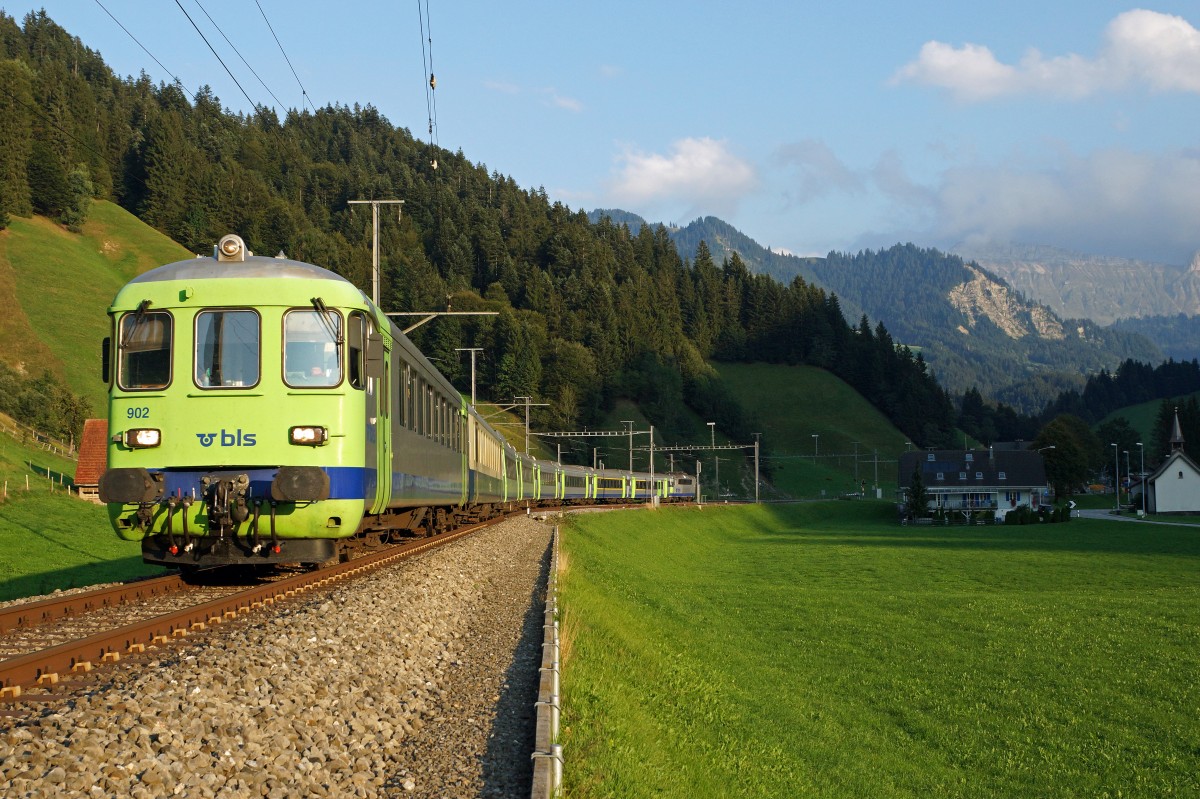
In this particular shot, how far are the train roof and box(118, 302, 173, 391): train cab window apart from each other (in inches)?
21.0

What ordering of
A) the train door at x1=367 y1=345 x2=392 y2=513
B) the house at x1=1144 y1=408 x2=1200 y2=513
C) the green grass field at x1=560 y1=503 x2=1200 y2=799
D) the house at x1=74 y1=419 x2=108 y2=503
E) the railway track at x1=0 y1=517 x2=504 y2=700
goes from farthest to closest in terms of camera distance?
1. the house at x1=1144 y1=408 x2=1200 y2=513
2. the house at x1=74 y1=419 x2=108 y2=503
3. the train door at x1=367 y1=345 x2=392 y2=513
4. the green grass field at x1=560 y1=503 x2=1200 y2=799
5. the railway track at x1=0 y1=517 x2=504 y2=700

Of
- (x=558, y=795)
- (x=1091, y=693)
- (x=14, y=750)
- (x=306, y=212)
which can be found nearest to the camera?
(x=14, y=750)

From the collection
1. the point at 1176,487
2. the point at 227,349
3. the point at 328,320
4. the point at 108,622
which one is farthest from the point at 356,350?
the point at 1176,487

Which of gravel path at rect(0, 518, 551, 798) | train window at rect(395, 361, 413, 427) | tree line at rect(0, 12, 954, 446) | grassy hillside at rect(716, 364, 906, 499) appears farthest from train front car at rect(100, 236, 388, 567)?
grassy hillside at rect(716, 364, 906, 499)

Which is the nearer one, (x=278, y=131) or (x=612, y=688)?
(x=612, y=688)

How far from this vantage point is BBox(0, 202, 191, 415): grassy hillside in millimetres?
78625

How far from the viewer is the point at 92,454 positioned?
172ft

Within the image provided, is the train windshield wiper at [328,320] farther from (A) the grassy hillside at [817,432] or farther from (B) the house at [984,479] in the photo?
(A) the grassy hillside at [817,432]

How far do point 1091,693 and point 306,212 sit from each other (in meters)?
163

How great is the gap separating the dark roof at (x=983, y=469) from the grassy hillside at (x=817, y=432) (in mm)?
21075

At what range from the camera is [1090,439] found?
179875 mm

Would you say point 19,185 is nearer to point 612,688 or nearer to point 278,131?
point 278,131

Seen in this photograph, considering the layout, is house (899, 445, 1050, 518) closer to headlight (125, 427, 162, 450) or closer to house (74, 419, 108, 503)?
house (74, 419, 108, 503)

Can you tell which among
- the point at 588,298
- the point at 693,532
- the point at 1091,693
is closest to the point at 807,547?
the point at 693,532
